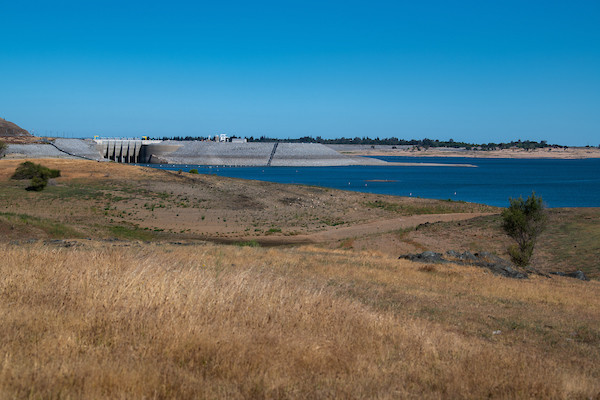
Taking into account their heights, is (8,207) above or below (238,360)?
below

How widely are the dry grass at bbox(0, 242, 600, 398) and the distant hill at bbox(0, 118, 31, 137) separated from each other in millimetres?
179867

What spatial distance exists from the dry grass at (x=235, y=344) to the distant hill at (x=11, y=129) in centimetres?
17987

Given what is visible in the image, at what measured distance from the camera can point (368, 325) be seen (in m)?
7.13

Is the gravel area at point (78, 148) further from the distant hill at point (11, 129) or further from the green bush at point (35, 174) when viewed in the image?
the green bush at point (35, 174)

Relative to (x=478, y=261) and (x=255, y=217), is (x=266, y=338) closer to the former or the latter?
(x=478, y=261)

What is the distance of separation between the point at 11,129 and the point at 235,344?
194221 millimetres

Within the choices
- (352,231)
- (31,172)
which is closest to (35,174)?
(31,172)

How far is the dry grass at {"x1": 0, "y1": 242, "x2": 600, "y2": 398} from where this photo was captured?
194 inches

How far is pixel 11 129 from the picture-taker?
17512 centimetres

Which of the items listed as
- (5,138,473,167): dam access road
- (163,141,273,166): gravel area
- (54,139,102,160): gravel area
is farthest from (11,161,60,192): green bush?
(163,141,273,166): gravel area

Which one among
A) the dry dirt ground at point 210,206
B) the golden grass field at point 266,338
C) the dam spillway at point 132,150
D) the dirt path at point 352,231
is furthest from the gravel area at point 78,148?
the golden grass field at point 266,338

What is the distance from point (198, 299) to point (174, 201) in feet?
146

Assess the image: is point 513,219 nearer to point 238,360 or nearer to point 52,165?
point 238,360

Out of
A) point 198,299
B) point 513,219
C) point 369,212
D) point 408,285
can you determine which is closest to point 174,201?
point 369,212
